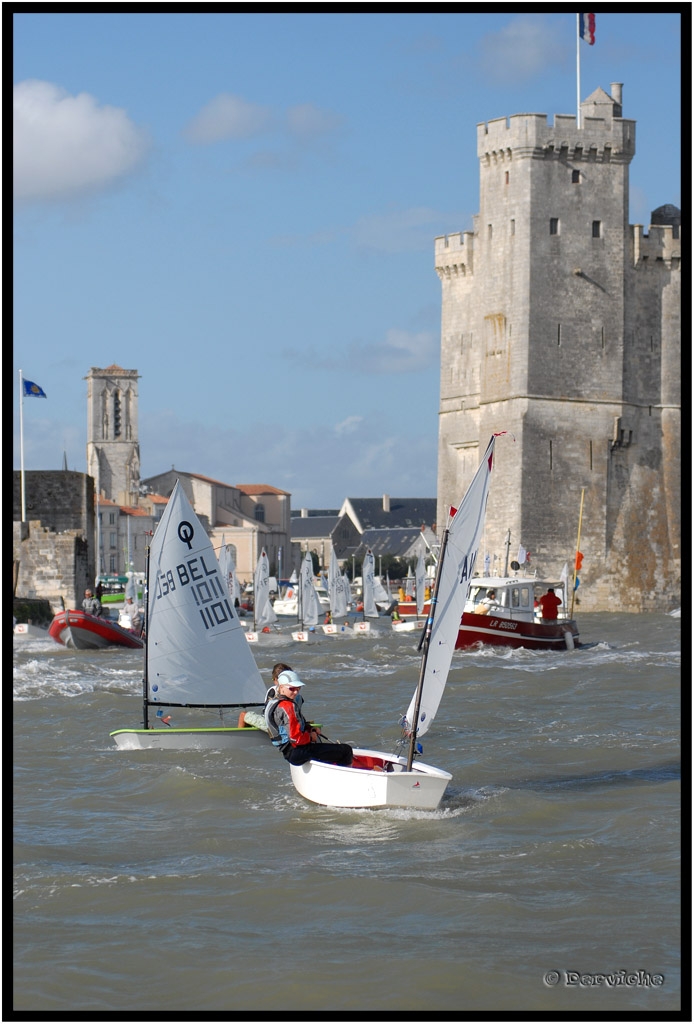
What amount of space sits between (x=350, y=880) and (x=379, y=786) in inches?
79.4

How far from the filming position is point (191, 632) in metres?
17.7

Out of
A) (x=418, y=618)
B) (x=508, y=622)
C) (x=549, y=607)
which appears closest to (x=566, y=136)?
(x=418, y=618)

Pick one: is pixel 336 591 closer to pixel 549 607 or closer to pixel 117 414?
pixel 549 607

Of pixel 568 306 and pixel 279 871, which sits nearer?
pixel 279 871

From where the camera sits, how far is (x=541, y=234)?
170 ft

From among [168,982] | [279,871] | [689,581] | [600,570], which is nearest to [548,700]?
[279,871]

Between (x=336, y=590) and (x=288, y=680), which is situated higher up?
(x=336, y=590)

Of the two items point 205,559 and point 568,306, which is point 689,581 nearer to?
point 205,559

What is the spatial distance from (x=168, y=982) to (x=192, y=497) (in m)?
113

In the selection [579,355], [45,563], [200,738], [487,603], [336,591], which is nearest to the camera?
[200,738]

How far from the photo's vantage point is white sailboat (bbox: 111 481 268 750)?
17625 mm

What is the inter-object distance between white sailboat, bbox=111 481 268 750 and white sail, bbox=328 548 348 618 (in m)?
30.9

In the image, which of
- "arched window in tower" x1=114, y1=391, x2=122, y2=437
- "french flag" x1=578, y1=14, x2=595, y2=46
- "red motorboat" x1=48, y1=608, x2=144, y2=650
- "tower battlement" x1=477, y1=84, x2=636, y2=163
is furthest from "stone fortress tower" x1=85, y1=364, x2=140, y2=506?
"red motorboat" x1=48, y1=608, x2=144, y2=650

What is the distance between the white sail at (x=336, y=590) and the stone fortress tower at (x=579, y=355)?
4094 mm
